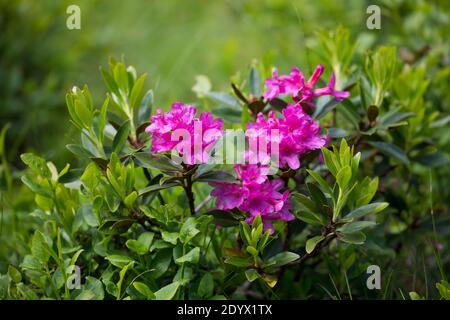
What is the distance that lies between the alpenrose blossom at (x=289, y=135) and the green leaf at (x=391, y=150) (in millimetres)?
319

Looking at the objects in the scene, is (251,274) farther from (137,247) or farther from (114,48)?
(114,48)

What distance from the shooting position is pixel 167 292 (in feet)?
4.36

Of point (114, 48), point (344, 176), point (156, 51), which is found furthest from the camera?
point (156, 51)

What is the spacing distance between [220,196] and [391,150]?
50 centimetres

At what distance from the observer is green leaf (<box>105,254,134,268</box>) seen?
4.48 feet

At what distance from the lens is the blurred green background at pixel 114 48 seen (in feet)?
8.46

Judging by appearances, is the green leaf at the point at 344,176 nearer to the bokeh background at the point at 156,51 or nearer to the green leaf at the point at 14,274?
the bokeh background at the point at 156,51

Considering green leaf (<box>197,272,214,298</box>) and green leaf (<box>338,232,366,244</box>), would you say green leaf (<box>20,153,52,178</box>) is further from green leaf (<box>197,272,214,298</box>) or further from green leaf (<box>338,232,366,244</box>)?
green leaf (<box>338,232,366,244</box>)

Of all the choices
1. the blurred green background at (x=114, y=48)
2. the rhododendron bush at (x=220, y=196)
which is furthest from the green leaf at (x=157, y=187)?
the blurred green background at (x=114, y=48)

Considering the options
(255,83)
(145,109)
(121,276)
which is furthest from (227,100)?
(121,276)

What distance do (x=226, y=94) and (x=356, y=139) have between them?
14.0 inches

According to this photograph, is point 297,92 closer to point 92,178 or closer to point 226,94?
point 226,94

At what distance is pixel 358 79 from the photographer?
1.59 m
